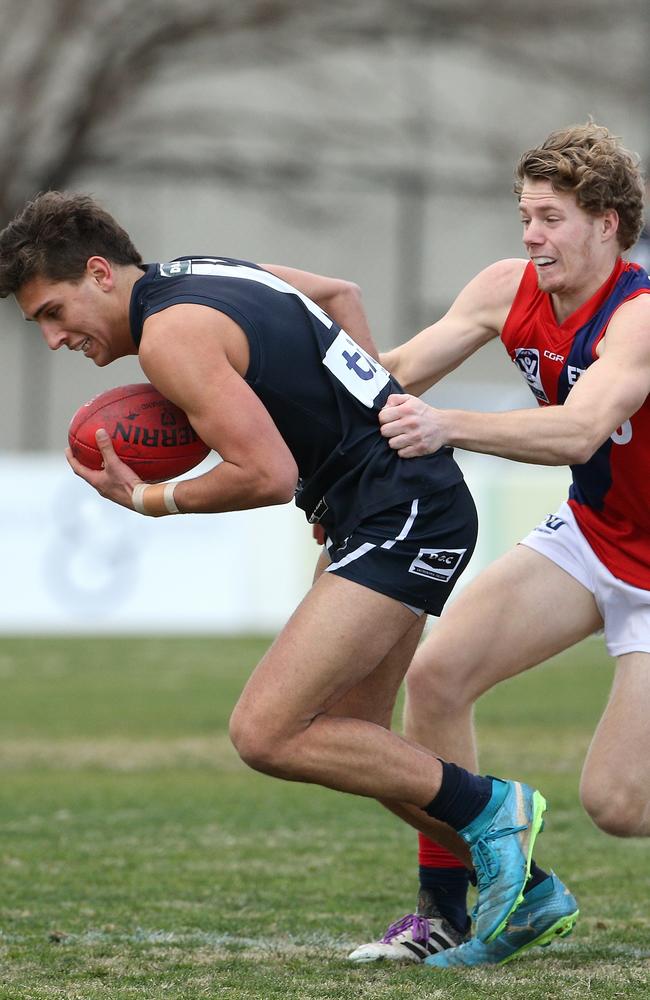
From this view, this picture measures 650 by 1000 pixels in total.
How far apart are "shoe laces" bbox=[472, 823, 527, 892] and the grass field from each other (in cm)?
25

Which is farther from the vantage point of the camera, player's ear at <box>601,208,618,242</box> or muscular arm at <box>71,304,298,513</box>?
player's ear at <box>601,208,618,242</box>

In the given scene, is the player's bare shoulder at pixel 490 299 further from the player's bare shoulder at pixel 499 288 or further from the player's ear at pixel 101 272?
the player's ear at pixel 101 272

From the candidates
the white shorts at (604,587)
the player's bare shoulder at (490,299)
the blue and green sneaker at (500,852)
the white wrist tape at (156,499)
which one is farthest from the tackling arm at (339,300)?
the blue and green sneaker at (500,852)

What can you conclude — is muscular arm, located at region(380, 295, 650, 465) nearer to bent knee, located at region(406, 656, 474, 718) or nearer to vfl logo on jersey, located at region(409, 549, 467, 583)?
vfl logo on jersey, located at region(409, 549, 467, 583)

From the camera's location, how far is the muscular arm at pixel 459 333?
186 inches

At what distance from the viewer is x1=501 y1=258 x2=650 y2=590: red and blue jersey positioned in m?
4.39

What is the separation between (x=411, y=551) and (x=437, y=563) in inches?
3.6

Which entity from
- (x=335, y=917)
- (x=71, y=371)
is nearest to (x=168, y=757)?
(x=335, y=917)

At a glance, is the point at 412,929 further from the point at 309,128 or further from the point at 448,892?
the point at 309,128

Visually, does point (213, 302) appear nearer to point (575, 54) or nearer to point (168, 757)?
point (168, 757)

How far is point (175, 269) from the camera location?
A: 165 inches

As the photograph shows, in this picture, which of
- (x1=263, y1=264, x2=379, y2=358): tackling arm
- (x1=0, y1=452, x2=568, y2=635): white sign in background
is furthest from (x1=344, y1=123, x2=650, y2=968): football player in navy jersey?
(x1=0, y1=452, x2=568, y2=635): white sign in background

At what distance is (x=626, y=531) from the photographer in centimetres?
467

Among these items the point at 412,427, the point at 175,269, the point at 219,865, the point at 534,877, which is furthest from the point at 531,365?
the point at 219,865
